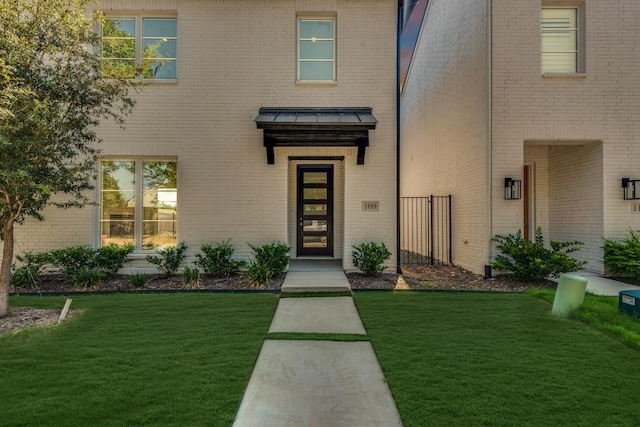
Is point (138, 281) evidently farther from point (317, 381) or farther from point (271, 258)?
point (317, 381)

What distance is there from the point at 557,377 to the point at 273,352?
2735mm

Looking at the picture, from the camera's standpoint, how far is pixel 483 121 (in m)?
8.00

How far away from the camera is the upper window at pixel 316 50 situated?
318 inches

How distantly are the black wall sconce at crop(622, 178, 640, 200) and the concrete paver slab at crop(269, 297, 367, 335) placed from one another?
22.1 ft

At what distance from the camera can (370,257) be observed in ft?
24.0

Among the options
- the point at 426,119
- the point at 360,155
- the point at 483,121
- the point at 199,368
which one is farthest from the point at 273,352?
the point at 426,119

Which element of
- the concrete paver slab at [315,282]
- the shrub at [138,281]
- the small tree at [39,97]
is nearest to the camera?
the small tree at [39,97]

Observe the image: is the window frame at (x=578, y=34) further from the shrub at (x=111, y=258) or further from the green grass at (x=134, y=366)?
the shrub at (x=111, y=258)

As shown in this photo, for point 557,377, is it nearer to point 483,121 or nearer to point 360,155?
point 360,155

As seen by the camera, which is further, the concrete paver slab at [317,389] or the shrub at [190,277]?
the shrub at [190,277]

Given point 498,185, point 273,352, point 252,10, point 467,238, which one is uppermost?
point 252,10

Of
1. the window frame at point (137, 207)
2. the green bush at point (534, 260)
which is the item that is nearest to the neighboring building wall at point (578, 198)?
the green bush at point (534, 260)

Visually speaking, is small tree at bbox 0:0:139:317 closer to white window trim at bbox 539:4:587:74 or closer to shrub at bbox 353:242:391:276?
shrub at bbox 353:242:391:276

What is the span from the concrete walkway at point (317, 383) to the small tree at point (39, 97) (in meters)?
3.61
